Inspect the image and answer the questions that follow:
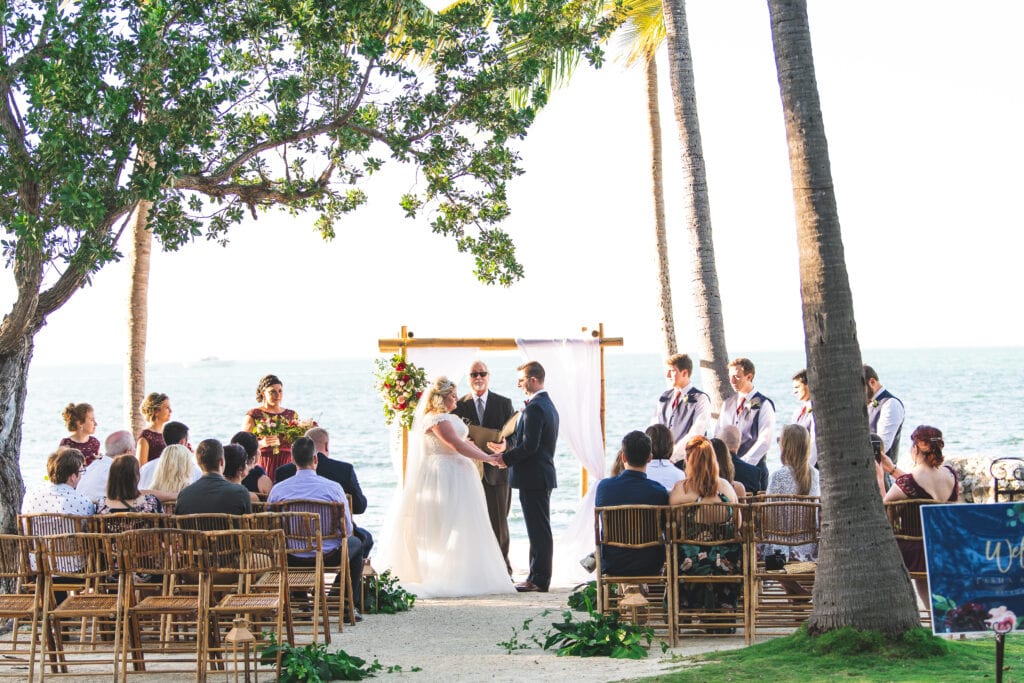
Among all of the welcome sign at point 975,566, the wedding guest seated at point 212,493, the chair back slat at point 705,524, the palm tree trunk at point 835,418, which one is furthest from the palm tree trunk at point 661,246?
the welcome sign at point 975,566

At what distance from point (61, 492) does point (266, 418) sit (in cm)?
358

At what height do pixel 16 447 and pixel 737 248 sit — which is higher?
pixel 737 248

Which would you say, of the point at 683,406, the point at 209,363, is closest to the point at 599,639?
the point at 683,406

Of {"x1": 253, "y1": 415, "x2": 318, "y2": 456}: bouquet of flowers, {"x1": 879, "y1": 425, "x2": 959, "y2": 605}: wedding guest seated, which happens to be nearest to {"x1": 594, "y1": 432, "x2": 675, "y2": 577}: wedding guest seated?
{"x1": 879, "y1": 425, "x2": 959, "y2": 605}: wedding guest seated

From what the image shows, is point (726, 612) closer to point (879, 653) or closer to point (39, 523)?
point (879, 653)

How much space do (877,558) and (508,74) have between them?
5.50 meters

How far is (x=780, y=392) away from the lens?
89.2 m

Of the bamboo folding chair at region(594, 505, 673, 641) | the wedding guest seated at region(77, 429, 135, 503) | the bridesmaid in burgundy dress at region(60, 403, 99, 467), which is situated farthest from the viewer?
the bridesmaid in burgundy dress at region(60, 403, 99, 467)

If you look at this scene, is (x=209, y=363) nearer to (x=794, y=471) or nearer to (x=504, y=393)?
(x=504, y=393)

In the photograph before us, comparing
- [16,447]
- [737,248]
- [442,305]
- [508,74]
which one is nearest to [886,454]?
[508,74]

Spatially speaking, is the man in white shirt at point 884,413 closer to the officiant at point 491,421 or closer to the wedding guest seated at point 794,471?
the wedding guest seated at point 794,471

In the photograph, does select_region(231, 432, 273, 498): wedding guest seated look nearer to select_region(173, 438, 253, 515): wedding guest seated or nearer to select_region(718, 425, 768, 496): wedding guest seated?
select_region(173, 438, 253, 515): wedding guest seated

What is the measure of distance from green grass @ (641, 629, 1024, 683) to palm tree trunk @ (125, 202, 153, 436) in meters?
9.09

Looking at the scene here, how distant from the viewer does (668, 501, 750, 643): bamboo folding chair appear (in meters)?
8.42
